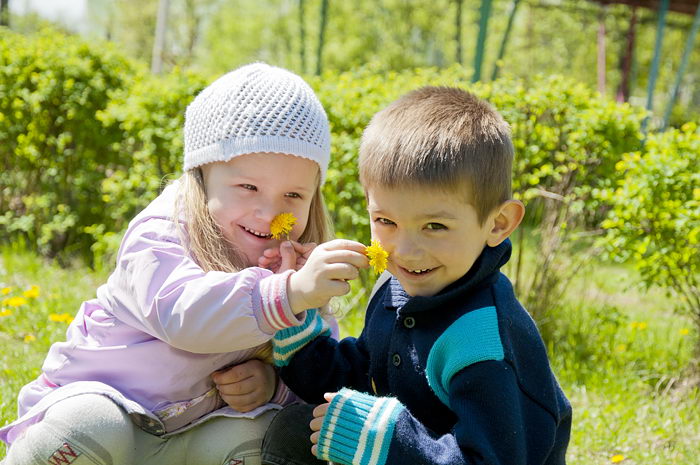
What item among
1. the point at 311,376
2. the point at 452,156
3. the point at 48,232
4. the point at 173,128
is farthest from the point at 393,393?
the point at 48,232

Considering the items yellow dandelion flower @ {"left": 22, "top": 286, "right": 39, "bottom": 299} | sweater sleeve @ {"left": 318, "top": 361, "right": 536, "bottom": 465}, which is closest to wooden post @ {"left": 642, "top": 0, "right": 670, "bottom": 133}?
yellow dandelion flower @ {"left": 22, "top": 286, "right": 39, "bottom": 299}

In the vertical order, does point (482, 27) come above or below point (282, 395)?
above

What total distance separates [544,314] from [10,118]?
4240 millimetres

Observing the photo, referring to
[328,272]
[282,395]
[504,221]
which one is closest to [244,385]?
[282,395]

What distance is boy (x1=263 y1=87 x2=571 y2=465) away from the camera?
170 cm

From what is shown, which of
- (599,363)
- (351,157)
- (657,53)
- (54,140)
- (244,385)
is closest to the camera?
(244,385)

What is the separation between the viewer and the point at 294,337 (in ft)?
7.06

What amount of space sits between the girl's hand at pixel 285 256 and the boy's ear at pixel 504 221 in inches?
24.1

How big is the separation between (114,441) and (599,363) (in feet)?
9.18

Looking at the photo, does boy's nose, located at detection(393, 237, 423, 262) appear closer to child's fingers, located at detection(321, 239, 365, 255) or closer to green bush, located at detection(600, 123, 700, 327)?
child's fingers, located at detection(321, 239, 365, 255)

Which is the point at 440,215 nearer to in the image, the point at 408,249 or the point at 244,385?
the point at 408,249

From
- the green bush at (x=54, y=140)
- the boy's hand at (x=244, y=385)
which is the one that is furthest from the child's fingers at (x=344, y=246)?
the green bush at (x=54, y=140)

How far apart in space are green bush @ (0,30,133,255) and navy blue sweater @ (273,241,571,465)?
3879mm

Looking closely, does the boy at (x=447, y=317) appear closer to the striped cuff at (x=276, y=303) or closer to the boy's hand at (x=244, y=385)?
the striped cuff at (x=276, y=303)
